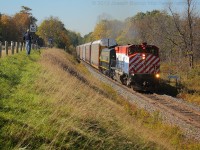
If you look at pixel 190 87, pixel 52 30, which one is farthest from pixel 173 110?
pixel 52 30

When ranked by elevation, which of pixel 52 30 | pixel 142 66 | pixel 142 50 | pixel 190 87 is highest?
pixel 52 30

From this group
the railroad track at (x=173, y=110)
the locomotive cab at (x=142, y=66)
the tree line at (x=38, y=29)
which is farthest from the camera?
the tree line at (x=38, y=29)

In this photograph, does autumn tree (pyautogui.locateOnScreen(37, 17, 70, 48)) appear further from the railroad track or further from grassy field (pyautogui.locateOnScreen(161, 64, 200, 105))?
the railroad track

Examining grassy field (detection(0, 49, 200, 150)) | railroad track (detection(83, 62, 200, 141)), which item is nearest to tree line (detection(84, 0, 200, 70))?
railroad track (detection(83, 62, 200, 141))

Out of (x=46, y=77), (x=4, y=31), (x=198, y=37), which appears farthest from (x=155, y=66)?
(x=4, y=31)

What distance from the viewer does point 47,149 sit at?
5.89 meters

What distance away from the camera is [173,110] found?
16.5 m

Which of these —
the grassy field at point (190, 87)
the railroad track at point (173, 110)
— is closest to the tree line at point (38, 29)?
the grassy field at point (190, 87)

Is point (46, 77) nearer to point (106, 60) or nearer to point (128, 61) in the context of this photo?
point (128, 61)

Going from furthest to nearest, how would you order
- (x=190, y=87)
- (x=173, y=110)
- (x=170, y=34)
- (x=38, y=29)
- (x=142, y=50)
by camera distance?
1. (x=38, y=29)
2. (x=170, y=34)
3. (x=190, y=87)
4. (x=142, y=50)
5. (x=173, y=110)

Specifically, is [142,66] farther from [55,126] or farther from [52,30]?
[52,30]

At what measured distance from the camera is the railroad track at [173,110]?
13366 mm

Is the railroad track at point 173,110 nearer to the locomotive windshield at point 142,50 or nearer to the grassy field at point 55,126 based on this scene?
the grassy field at point 55,126

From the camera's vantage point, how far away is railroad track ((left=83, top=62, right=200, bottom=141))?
13366 mm
